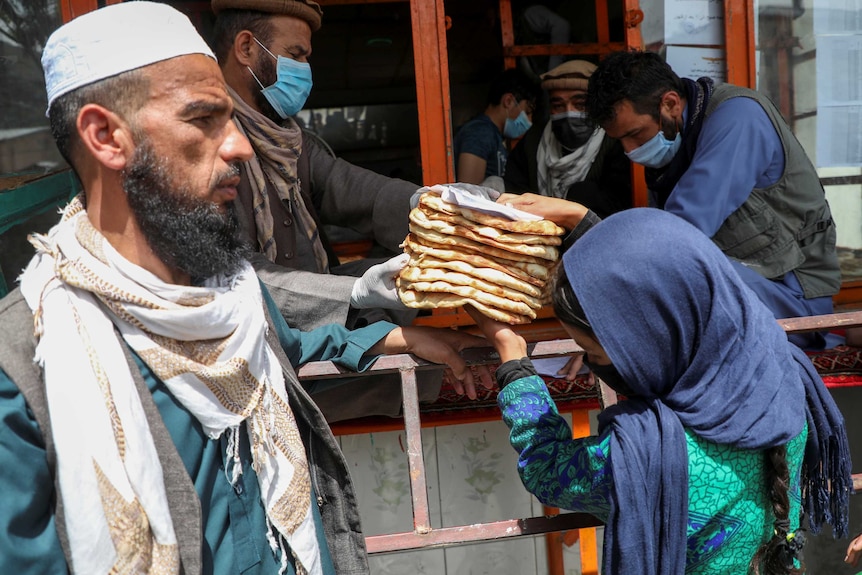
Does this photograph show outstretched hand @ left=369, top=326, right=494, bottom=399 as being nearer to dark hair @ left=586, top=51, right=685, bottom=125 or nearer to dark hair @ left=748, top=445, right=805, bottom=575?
dark hair @ left=748, top=445, right=805, bottom=575

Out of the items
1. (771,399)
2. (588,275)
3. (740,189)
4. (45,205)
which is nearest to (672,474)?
(771,399)

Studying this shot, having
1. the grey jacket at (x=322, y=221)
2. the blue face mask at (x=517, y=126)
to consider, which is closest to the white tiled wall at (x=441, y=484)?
the grey jacket at (x=322, y=221)

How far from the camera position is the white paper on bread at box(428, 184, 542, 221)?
1.71 meters

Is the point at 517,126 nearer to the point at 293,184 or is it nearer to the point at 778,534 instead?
the point at 293,184

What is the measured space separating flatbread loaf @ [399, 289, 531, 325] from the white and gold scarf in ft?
1.17

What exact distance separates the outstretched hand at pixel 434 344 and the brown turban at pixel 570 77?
2.70m

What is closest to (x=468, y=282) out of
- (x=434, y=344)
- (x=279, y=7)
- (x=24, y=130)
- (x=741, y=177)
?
(x=434, y=344)

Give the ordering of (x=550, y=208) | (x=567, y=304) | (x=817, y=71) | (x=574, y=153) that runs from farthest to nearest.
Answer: (x=574, y=153) < (x=817, y=71) < (x=550, y=208) < (x=567, y=304)

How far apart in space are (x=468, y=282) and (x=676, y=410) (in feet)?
1.66

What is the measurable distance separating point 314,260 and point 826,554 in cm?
263

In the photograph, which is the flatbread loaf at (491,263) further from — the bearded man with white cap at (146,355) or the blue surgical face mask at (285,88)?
the blue surgical face mask at (285,88)

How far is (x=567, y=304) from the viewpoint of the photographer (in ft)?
5.24

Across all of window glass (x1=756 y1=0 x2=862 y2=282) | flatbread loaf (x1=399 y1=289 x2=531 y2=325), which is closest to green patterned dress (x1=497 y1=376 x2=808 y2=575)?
flatbread loaf (x1=399 y1=289 x2=531 y2=325)

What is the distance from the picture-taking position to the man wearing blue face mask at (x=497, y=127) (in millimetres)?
4547
